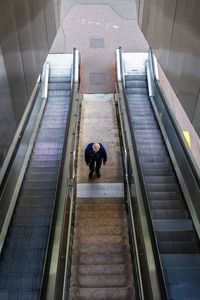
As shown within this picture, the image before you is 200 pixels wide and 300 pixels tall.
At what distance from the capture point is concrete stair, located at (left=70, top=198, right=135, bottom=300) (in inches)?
212

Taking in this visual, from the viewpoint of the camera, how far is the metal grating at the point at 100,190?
768cm

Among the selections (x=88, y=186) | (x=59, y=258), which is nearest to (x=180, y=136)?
(x=88, y=186)

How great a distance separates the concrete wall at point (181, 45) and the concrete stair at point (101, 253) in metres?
2.49

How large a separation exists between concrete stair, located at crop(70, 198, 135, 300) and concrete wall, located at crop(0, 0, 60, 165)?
2371 millimetres

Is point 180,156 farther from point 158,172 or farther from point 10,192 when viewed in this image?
point 10,192

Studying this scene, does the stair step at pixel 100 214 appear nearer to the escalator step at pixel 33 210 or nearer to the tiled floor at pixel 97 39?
the escalator step at pixel 33 210

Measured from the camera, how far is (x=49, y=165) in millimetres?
7684

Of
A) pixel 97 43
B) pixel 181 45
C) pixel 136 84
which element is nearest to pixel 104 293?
pixel 181 45

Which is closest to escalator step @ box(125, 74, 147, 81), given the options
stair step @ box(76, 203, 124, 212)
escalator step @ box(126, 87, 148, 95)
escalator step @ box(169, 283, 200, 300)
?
escalator step @ box(126, 87, 148, 95)

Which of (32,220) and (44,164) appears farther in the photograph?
(44,164)

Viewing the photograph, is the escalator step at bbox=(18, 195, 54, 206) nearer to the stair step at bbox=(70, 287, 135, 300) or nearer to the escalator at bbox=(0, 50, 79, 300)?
the escalator at bbox=(0, 50, 79, 300)

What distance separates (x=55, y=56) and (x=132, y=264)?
342 inches

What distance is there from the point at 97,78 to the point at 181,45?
815 cm

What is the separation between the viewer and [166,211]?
6.50m
